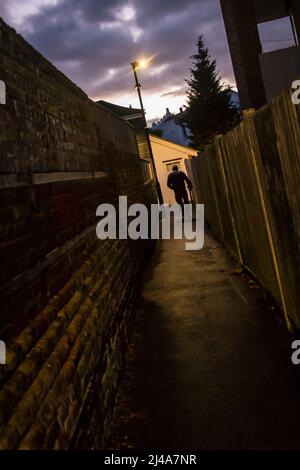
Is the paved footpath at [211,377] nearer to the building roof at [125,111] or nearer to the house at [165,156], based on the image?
the building roof at [125,111]

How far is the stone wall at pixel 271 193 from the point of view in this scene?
2.80 meters

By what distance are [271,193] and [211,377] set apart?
5.69 ft

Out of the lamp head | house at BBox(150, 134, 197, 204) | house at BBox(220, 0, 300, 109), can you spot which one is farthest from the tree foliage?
house at BBox(220, 0, 300, 109)

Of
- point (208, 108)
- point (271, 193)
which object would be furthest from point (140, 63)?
point (271, 193)

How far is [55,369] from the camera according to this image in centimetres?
230

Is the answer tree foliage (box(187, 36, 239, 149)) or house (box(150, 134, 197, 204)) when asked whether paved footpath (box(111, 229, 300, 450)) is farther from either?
tree foliage (box(187, 36, 239, 149))

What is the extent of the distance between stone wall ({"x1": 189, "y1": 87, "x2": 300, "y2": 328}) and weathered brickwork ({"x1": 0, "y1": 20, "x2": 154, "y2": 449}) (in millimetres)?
1708

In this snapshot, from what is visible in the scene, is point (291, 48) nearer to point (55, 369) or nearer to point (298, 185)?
point (298, 185)

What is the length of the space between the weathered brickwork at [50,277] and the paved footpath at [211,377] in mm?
292

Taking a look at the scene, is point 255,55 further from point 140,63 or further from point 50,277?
point 50,277

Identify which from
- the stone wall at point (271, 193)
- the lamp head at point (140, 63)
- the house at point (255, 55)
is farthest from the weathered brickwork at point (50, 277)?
the lamp head at point (140, 63)

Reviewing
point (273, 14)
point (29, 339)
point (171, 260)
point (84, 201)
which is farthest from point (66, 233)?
point (273, 14)

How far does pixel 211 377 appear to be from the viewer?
11.5 ft

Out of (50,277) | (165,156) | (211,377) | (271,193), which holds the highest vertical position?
(165,156)
